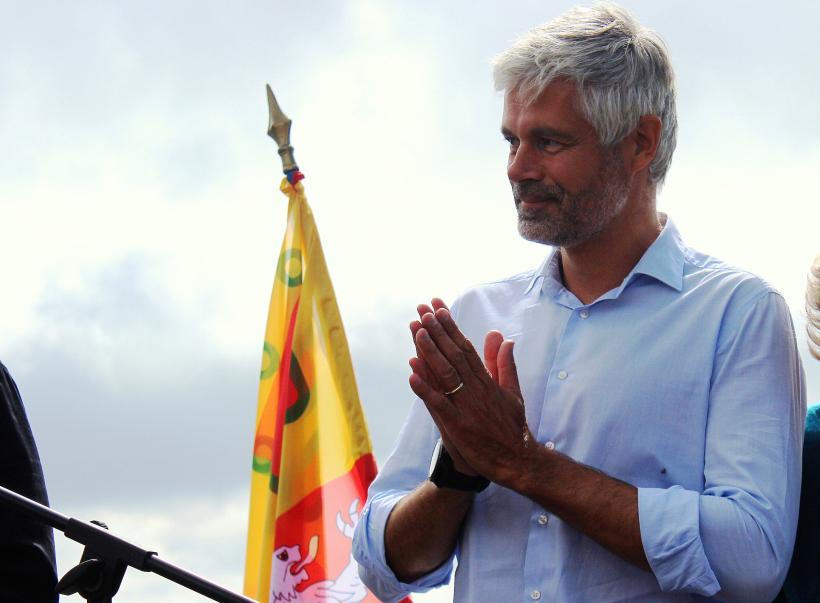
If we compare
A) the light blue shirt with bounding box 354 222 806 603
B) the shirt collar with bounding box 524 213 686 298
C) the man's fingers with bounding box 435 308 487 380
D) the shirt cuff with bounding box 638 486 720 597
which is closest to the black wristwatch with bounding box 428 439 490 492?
the light blue shirt with bounding box 354 222 806 603

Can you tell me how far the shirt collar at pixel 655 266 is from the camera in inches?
106

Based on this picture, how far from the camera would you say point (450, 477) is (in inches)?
99.4

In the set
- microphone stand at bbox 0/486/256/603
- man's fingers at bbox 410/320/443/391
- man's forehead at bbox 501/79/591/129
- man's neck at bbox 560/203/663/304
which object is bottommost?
microphone stand at bbox 0/486/256/603

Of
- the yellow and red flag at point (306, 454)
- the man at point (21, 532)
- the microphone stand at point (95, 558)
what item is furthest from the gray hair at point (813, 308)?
the yellow and red flag at point (306, 454)

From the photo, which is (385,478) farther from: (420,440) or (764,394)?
(764,394)

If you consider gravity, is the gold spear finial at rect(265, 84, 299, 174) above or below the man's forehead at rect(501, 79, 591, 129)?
above

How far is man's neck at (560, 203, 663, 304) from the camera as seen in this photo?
276cm

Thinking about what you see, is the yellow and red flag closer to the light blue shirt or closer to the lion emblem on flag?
the lion emblem on flag

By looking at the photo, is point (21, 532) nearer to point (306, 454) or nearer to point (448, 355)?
point (448, 355)

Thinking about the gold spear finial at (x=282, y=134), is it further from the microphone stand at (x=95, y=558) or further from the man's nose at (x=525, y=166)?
the microphone stand at (x=95, y=558)

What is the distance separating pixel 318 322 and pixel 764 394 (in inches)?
127

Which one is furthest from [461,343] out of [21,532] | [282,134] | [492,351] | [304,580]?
[282,134]

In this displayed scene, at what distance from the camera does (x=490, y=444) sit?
2.38 metres

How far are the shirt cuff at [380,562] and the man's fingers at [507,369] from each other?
0.44 meters
